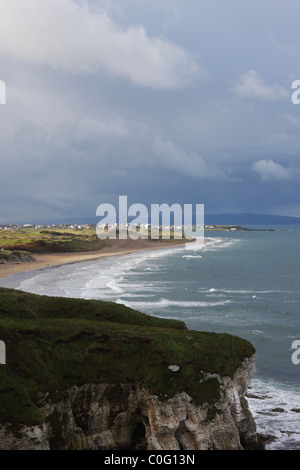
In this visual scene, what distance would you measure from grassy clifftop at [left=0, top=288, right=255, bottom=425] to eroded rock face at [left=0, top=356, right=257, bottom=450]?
387 mm

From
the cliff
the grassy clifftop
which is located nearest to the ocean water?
the cliff

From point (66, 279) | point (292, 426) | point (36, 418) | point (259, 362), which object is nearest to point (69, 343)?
point (36, 418)

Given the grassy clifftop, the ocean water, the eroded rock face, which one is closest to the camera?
the grassy clifftop

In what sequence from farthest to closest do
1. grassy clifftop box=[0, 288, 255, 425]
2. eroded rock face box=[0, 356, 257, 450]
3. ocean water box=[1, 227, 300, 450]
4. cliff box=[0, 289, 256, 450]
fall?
1. ocean water box=[1, 227, 300, 450]
2. eroded rock face box=[0, 356, 257, 450]
3. grassy clifftop box=[0, 288, 255, 425]
4. cliff box=[0, 289, 256, 450]

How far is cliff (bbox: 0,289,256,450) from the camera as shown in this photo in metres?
15.7

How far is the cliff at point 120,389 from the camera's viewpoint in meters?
15.7

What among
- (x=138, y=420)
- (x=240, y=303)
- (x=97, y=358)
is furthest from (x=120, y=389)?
(x=240, y=303)

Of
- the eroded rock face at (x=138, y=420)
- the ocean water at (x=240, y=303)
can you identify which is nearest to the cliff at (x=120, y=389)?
the eroded rock face at (x=138, y=420)

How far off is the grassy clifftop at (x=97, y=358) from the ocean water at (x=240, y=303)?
6344 millimetres

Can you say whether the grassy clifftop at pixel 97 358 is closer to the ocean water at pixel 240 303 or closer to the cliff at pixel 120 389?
the cliff at pixel 120 389

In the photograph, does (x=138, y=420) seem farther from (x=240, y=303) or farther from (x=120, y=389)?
(x=240, y=303)

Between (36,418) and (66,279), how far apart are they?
220 ft

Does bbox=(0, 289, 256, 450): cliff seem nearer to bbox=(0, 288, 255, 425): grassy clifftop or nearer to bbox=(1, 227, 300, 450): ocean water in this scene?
bbox=(0, 288, 255, 425): grassy clifftop
